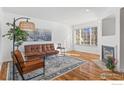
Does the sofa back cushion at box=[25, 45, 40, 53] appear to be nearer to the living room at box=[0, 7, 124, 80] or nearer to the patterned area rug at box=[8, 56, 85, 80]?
the living room at box=[0, 7, 124, 80]

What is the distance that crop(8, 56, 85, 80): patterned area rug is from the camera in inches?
79.7

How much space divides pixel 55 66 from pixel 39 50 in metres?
0.36

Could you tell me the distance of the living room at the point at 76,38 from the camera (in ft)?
6.31

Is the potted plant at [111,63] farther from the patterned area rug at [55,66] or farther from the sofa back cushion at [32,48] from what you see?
the sofa back cushion at [32,48]

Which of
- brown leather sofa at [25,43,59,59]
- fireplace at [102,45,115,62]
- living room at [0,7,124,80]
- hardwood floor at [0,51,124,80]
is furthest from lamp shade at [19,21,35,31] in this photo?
fireplace at [102,45,115,62]

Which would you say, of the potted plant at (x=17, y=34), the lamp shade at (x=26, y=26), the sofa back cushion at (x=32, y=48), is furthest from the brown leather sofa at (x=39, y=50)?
the lamp shade at (x=26, y=26)

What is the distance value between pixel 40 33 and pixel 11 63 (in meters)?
0.63

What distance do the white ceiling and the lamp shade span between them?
0.13 m

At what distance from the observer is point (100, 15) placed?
200 cm

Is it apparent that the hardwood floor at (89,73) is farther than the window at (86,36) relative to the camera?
No

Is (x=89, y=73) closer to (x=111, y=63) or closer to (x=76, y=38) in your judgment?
(x=111, y=63)

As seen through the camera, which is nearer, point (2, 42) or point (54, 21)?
point (2, 42)
